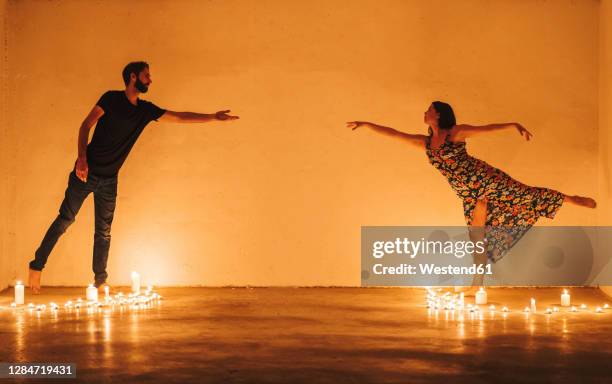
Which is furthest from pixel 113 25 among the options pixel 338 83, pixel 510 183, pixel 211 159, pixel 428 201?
pixel 510 183

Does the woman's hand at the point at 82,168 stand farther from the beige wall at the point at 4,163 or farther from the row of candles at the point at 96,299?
the beige wall at the point at 4,163

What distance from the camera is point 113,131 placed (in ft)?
19.9

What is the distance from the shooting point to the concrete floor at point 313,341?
3939 millimetres

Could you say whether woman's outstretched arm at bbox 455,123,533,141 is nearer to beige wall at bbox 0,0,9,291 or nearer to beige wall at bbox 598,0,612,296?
beige wall at bbox 598,0,612,296

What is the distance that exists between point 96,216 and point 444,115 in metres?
2.43

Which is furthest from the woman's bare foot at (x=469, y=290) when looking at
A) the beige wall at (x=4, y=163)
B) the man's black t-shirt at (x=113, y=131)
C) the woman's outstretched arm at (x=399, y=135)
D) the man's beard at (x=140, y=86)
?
the beige wall at (x=4, y=163)

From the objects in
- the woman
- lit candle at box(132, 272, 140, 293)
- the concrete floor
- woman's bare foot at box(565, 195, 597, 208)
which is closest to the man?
lit candle at box(132, 272, 140, 293)

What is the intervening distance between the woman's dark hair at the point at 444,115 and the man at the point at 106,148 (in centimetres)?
135

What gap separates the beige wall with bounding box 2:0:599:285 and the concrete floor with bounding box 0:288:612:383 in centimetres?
59

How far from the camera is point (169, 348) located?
447 centimetres

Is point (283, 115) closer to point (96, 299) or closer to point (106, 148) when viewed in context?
point (106, 148)

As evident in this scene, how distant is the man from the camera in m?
6.04

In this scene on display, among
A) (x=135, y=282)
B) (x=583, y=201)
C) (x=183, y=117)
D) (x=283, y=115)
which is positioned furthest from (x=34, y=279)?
(x=583, y=201)

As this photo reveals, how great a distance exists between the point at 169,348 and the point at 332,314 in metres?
1.36
